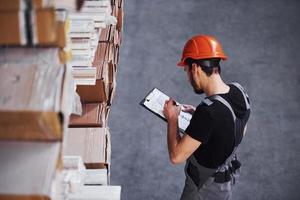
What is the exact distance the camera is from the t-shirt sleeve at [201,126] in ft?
8.88

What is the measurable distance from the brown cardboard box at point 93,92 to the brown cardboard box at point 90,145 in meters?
0.25

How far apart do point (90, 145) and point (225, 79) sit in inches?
133

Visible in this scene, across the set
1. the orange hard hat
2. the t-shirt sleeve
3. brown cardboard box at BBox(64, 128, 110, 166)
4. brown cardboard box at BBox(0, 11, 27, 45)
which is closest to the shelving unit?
brown cardboard box at BBox(0, 11, 27, 45)

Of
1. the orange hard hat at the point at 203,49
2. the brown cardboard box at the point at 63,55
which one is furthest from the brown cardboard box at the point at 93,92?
the brown cardboard box at the point at 63,55

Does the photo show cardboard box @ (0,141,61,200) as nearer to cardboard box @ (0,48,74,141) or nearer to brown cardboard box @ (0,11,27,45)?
cardboard box @ (0,48,74,141)

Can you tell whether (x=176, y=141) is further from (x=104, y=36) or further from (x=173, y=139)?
(x=104, y=36)

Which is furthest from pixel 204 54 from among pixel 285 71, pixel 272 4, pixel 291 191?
pixel 272 4

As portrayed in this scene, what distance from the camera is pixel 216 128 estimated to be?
108 inches

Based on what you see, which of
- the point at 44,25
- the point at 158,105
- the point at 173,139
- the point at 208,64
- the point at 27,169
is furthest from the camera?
the point at 158,105

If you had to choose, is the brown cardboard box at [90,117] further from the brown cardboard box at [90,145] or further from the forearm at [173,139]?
the forearm at [173,139]

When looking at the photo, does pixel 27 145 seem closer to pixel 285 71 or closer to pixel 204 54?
pixel 204 54

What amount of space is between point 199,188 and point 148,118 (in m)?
2.29

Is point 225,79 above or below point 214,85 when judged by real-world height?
below

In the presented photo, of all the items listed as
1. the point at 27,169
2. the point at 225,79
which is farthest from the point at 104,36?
the point at 225,79
